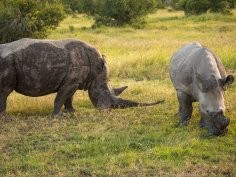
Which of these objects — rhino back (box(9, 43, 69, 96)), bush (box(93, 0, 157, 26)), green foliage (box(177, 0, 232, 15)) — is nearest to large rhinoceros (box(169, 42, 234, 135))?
rhino back (box(9, 43, 69, 96))

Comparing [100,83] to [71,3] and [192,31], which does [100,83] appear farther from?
[71,3]

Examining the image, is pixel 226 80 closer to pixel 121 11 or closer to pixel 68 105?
pixel 68 105

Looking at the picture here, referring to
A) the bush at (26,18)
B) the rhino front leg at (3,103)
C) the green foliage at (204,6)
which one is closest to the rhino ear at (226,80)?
the rhino front leg at (3,103)

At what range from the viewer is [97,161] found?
334 inches

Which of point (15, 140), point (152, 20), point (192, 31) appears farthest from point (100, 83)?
point (152, 20)

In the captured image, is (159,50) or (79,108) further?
(159,50)

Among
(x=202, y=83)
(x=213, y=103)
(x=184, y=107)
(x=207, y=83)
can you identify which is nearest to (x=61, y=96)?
A: (x=184, y=107)

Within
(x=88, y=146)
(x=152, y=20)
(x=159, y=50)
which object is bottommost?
(x=152, y=20)

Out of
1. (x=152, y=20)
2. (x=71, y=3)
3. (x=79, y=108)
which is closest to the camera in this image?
(x=79, y=108)

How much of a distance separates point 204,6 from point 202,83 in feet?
101

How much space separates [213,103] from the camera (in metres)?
9.65

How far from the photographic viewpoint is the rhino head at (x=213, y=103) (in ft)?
31.2

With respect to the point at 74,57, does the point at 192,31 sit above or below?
below

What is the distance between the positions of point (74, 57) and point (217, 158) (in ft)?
14.6
